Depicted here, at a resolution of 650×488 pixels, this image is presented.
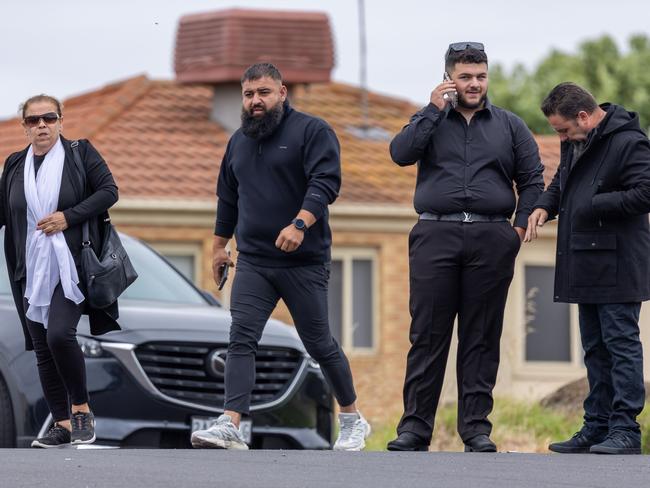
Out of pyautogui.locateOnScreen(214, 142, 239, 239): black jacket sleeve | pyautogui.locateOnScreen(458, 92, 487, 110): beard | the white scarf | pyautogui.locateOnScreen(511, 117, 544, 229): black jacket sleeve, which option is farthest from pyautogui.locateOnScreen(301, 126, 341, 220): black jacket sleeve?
the white scarf

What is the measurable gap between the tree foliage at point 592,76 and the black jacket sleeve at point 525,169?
40995 mm

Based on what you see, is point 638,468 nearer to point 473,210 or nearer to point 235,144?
point 473,210

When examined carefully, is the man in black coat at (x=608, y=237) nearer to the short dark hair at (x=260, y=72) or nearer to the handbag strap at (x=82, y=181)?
the short dark hair at (x=260, y=72)

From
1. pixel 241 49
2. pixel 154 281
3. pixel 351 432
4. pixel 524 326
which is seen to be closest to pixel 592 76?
pixel 241 49

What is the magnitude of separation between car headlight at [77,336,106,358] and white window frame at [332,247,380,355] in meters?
12.4

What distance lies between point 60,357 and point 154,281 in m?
2.62

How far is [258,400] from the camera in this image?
11.5 meters

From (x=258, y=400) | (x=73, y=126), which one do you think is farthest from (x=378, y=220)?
(x=258, y=400)

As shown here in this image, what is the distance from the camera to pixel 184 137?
81.5 feet

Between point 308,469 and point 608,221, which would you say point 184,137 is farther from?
point 308,469

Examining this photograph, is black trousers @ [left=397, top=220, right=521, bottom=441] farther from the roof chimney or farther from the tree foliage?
the tree foliage

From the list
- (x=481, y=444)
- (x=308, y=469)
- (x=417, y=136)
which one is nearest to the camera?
(x=308, y=469)

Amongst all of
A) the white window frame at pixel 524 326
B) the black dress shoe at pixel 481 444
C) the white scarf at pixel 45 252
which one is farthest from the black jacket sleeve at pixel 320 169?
the white window frame at pixel 524 326

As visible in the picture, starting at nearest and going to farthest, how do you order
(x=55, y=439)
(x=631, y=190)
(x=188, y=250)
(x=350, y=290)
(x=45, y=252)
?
(x=631, y=190), (x=45, y=252), (x=55, y=439), (x=188, y=250), (x=350, y=290)
